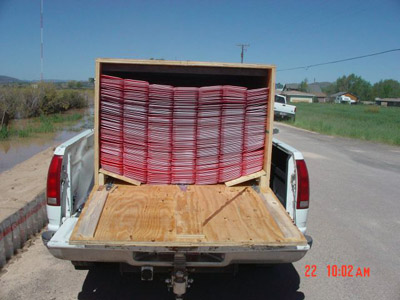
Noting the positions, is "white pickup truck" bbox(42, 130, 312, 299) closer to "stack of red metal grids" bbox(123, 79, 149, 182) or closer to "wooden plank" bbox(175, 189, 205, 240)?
"wooden plank" bbox(175, 189, 205, 240)

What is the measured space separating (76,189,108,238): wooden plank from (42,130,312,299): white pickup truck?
0.13 m

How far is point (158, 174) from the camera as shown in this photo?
3.93m

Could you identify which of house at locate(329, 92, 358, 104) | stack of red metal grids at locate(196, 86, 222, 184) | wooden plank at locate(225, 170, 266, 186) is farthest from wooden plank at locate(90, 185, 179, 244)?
house at locate(329, 92, 358, 104)

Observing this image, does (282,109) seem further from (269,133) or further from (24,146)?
(269,133)

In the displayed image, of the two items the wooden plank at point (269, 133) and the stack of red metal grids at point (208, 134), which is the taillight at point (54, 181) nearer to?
the stack of red metal grids at point (208, 134)

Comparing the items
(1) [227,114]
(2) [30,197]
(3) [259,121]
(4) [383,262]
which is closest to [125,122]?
(1) [227,114]

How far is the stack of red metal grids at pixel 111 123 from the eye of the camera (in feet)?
11.9

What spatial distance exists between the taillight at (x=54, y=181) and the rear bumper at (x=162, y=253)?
0.39 metres

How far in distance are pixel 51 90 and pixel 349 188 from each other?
102 feet

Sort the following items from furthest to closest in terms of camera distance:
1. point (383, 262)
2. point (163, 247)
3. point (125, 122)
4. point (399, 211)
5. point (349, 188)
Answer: point (349, 188), point (399, 211), point (383, 262), point (125, 122), point (163, 247)

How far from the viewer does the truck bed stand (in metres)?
2.74

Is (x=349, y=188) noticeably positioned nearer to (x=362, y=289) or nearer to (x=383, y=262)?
(x=383, y=262)
